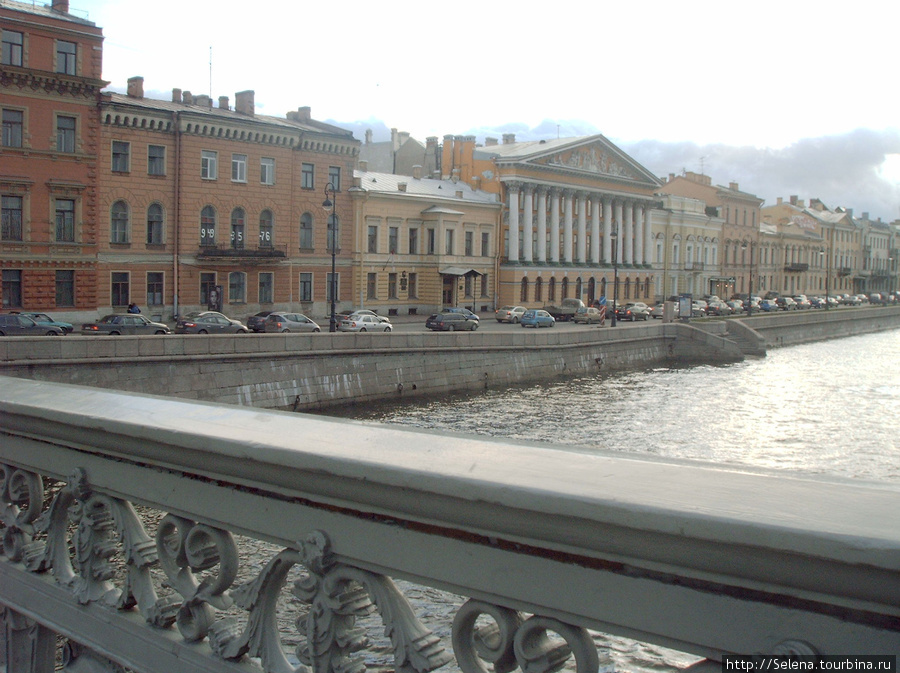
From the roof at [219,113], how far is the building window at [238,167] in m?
1.39

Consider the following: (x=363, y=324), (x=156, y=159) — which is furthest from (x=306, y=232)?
(x=363, y=324)

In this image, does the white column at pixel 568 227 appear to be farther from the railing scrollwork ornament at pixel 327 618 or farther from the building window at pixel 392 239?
the railing scrollwork ornament at pixel 327 618

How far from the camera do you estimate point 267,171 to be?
35625 mm

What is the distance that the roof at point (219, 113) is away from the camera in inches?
1231

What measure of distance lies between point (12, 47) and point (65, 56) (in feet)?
5.43

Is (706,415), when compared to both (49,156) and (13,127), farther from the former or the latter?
(13,127)

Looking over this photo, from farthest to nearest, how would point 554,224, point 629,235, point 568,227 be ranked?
point 629,235 → point 568,227 → point 554,224

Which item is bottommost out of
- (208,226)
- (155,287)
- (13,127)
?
(155,287)

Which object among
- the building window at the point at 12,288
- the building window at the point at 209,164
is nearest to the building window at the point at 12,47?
the building window at the point at 12,288

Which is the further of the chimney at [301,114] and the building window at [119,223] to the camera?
the chimney at [301,114]

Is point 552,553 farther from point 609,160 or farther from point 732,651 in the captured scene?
point 609,160

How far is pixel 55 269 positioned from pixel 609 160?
38.5 m

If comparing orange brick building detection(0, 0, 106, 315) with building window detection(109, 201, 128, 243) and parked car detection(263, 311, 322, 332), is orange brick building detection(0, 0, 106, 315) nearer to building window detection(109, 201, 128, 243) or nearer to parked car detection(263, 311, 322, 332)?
building window detection(109, 201, 128, 243)

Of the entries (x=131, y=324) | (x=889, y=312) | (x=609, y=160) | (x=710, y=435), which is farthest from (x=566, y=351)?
(x=889, y=312)
